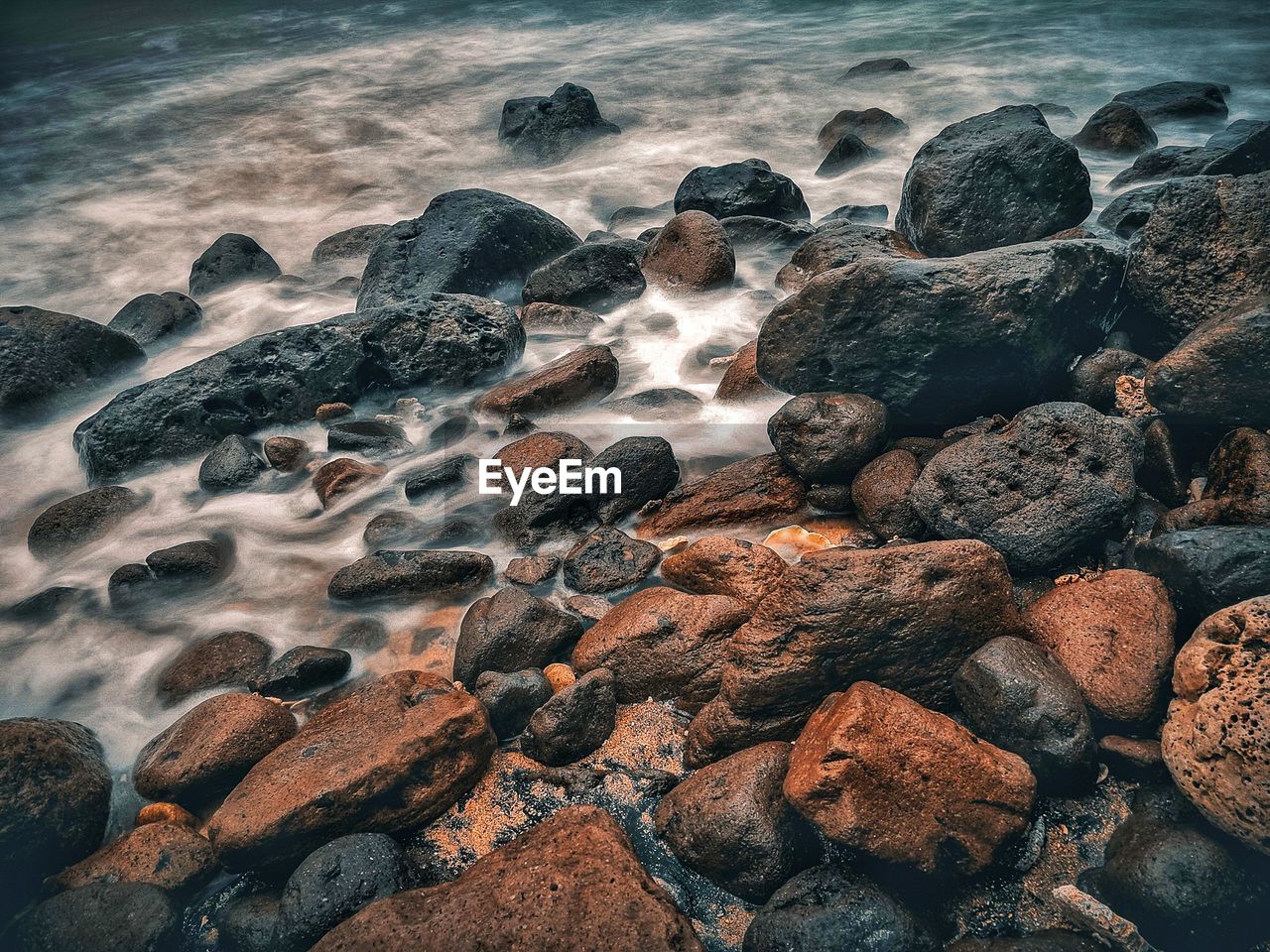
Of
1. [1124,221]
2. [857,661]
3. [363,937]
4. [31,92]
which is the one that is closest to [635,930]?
[363,937]

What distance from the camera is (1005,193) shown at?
5.41 m

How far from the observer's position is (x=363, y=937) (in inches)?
87.8

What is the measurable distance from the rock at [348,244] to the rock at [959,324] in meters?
5.14

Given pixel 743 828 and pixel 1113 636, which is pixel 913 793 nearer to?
pixel 743 828

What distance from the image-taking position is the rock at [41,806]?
8.88 ft

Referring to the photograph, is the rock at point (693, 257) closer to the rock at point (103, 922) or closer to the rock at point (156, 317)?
the rock at point (156, 317)

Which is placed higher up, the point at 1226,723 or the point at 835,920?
the point at 1226,723

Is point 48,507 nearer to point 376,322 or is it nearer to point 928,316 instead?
point 376,322

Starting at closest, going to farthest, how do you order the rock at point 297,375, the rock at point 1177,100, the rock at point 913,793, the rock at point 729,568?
the rock at point 913,793 → the rock at point 729,568 → the rock at point 297,375 → the rock at point 1177,100

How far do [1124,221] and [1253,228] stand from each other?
191 centimetres

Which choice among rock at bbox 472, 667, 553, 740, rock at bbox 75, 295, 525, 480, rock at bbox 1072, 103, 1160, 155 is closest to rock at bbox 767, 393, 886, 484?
rock at bbox 472, 667, 553, 740

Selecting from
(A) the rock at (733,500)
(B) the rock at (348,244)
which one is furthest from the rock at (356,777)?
(B) the rock at (348,244)

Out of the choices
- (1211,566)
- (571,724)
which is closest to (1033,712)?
(1211,566)

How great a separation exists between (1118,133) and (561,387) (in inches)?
260
